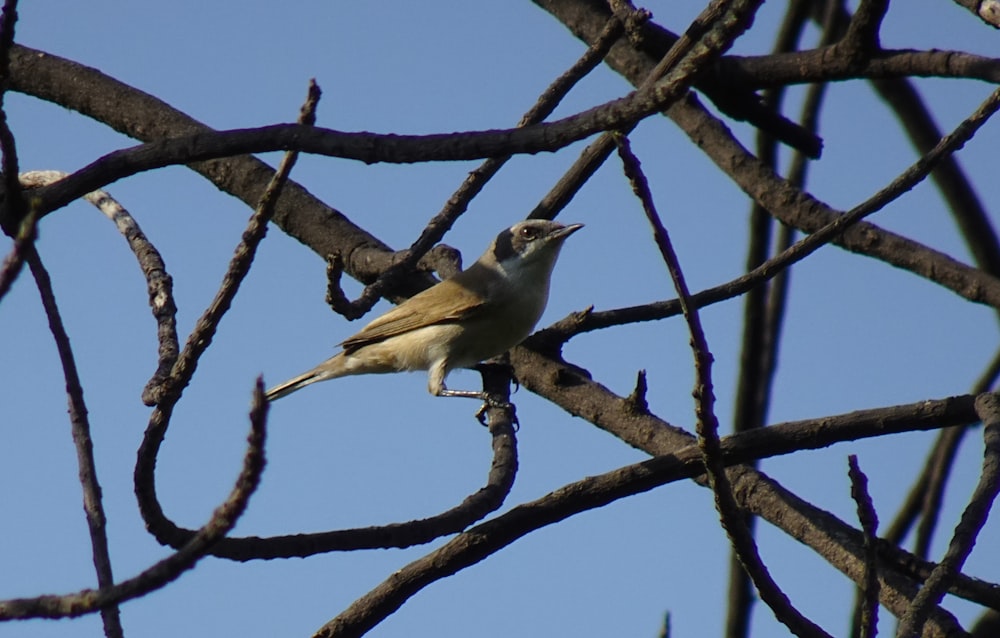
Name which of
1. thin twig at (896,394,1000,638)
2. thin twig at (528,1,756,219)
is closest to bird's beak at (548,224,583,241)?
thin twig at (528,1,756,219)

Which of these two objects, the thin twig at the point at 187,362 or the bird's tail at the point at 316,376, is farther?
the bird's tail at the point at 316,376

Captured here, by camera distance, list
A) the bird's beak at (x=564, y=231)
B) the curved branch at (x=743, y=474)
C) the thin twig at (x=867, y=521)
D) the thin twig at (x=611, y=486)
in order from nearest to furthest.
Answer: the thin twig at (x=867, y=521), the thin twig at (x=611, y=486), the curved branch at (x=743, y=474), the bird's beak at (x=564, y=231)

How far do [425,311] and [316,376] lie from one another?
2.82ft

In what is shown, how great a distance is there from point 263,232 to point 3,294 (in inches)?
40.1

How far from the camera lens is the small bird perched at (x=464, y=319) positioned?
623 cm

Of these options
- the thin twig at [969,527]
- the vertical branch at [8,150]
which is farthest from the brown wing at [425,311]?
the thin twig at [969,527]

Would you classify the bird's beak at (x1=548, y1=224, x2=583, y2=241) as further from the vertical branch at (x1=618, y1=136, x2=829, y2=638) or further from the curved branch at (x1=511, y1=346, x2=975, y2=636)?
the vertical branch at (x1=618, y1=136, x2=829, y2=638)

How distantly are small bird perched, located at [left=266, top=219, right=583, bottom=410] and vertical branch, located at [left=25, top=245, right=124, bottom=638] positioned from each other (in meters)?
2.75

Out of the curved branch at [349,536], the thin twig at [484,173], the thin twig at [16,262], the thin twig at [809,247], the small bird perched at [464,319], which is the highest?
the small bird perched at [464,319]

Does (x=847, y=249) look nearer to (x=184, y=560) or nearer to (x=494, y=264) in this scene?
(x=494, y=264)

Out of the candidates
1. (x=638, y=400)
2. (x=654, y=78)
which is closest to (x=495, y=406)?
(x=638, y=400)

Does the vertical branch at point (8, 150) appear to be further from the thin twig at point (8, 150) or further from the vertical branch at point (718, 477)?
the vertical branch at point (718, 477)

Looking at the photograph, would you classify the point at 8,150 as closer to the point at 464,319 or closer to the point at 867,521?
the point at 867,521

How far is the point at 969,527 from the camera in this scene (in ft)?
10.0
